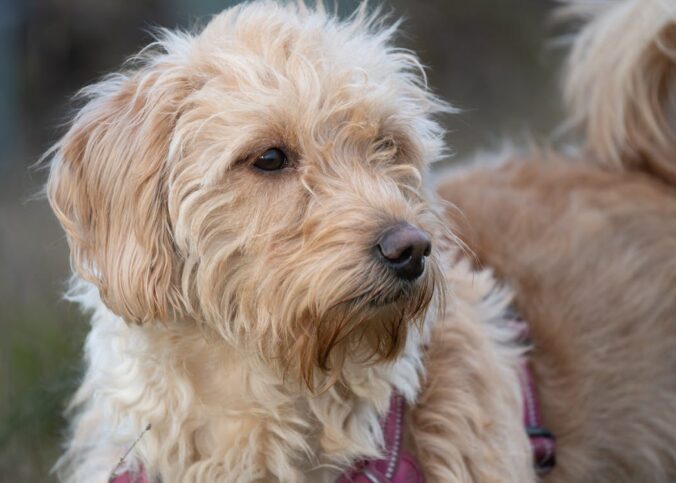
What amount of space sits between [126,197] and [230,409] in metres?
0.64

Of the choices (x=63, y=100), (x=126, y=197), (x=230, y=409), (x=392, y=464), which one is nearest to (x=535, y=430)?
(x=392, y=464)

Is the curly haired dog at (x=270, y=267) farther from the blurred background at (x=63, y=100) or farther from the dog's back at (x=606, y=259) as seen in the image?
the blurred background at (x=63, y=100)

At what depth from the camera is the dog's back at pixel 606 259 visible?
3.81m

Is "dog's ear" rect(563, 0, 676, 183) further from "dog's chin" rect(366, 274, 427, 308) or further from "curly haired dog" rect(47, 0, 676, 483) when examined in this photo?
"dog's chin" rect(366, 274, 427, 308)

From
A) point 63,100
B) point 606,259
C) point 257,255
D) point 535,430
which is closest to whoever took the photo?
point 257,255

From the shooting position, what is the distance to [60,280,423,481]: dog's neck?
2984 mm

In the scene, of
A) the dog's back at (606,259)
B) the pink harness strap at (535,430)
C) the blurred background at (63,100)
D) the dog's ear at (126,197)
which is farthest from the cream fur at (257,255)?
the blurred background at (63,100)

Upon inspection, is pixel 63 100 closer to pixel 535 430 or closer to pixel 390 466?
pixel 535 430

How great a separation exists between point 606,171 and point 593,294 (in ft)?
2.42

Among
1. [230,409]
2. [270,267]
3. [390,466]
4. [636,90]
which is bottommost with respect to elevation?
[390,466]

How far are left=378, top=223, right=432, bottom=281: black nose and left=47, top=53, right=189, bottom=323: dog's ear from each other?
2.00 feet

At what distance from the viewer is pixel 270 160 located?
112 inches

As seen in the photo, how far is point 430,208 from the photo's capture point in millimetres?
3084

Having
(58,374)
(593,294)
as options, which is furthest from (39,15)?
(593,294)
